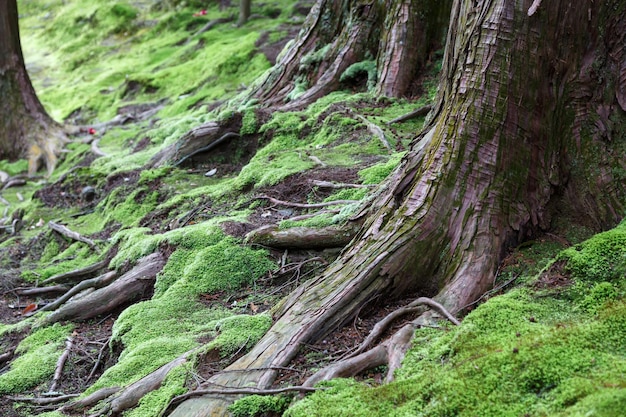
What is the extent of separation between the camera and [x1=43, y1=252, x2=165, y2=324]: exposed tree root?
6320 mm

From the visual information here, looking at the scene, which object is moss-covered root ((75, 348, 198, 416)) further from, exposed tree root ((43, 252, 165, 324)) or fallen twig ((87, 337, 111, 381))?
exposed tree root ((43, 252, 165, 324))

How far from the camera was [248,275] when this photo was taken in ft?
18.9

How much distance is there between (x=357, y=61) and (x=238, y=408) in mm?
7290

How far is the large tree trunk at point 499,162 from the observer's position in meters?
4.09

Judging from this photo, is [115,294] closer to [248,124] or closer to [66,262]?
[66,262]

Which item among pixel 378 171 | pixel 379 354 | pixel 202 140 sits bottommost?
pixel 379 354

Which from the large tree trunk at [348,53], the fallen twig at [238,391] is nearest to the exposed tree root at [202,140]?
the large tree trunk at [348,53]

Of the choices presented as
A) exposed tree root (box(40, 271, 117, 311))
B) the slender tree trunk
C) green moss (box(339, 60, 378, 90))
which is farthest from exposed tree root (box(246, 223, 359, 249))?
the slender tree trunk

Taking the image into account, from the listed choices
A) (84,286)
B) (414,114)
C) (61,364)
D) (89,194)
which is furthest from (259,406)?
(89,194)

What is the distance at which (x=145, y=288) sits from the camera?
20.7 ft

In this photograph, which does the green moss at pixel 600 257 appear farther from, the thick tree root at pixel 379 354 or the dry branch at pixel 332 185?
the dry branch at pixel 332 185

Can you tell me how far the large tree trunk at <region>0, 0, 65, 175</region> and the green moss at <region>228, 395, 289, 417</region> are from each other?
39.9 ft

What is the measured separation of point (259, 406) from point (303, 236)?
2304 mm

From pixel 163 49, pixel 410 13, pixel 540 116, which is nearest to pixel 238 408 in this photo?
pixel 540 116
